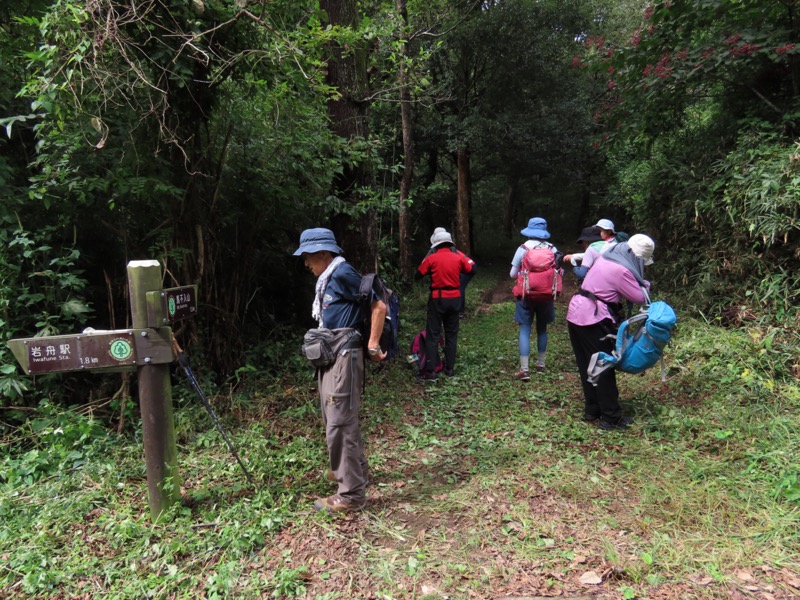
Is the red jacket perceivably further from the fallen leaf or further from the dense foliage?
the fallen leaf

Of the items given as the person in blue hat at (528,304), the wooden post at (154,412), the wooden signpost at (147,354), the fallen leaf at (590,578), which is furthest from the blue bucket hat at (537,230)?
the wooden post at (154,412)

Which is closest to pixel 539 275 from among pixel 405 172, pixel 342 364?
pixel 342 364

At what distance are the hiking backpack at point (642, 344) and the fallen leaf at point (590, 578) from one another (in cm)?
200

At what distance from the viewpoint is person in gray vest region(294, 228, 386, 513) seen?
129 inches

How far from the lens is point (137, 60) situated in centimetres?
356

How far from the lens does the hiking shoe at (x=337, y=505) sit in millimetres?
3268

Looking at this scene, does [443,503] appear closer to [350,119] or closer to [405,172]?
[350,119]

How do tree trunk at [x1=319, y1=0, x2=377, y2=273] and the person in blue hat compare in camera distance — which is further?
tree trunk at [x1=319, y1=0, x2=377, y2=273]

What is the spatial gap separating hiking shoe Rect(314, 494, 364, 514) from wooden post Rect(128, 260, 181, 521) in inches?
38.1

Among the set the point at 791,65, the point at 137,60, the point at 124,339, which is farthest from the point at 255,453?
the point at 791,65

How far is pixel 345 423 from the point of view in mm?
3268

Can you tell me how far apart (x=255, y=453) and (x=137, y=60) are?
3189mm

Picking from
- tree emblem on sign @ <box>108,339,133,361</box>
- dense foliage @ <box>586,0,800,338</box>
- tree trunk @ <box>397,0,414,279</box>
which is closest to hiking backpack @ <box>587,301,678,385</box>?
dense foliage @ <box>586,0,800,338</box>

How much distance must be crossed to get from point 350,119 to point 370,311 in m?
3.41
